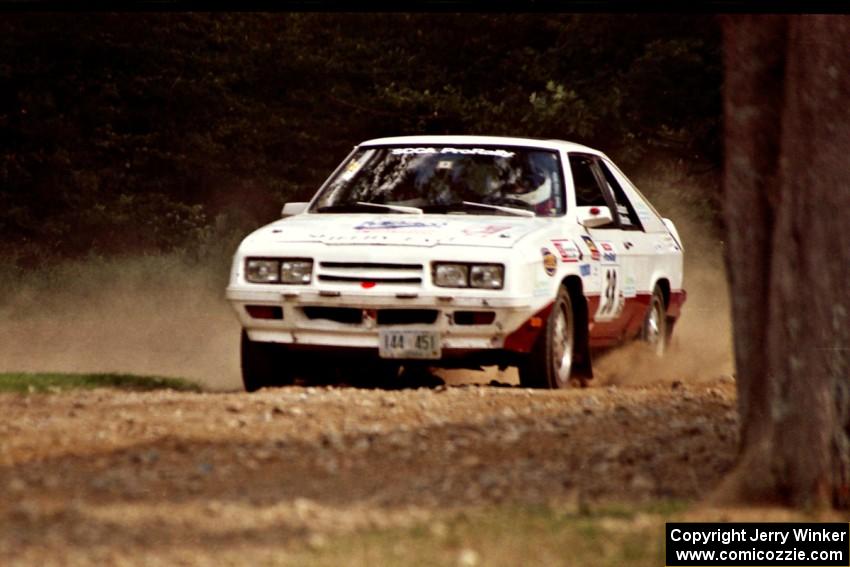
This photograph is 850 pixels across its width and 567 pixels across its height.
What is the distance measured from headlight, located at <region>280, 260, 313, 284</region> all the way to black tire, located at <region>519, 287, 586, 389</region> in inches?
56.2

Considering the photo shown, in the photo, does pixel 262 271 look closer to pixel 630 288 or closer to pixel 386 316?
pixel 386 316

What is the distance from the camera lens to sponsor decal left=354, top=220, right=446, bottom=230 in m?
10.7

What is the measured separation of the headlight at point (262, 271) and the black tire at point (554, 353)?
1603 mm

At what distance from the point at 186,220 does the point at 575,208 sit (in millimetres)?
16862

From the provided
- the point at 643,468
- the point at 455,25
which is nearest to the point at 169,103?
the point at 455,25

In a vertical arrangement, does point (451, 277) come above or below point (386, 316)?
above

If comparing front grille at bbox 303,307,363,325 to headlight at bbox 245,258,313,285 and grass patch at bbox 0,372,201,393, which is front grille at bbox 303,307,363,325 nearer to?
headlight at bbox 245,258,313,285

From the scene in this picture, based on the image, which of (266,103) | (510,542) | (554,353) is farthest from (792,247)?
(266,103)

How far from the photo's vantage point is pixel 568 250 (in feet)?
36.0

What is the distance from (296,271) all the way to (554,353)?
66.3 inches

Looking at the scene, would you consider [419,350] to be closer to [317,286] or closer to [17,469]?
[317,286]

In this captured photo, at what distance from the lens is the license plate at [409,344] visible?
10180 millimetres

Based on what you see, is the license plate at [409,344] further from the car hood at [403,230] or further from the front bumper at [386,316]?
the car hood at [403,230]

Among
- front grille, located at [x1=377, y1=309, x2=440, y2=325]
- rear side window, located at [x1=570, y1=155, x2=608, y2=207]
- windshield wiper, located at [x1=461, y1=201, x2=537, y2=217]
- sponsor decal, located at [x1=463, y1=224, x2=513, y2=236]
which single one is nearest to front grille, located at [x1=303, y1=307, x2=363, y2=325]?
front grille, located at [x1=377, y1=309, x2=440, y2=325]
